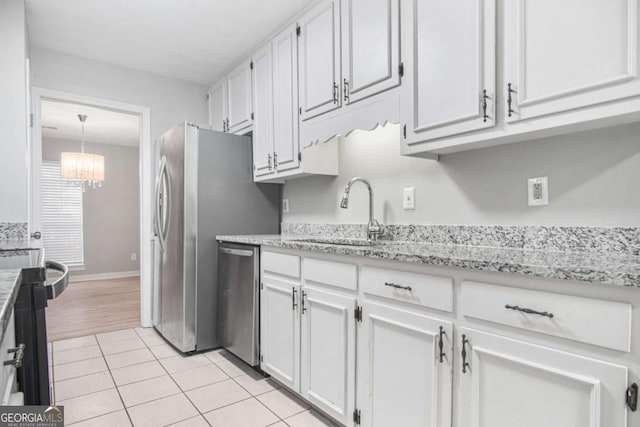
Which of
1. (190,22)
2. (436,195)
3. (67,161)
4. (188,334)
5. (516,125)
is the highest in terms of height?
(190,22)

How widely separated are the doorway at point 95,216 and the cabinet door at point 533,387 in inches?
133

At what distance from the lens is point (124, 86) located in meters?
3.23

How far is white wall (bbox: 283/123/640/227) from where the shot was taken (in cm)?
129

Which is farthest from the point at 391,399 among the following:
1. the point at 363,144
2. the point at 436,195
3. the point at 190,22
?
the point at 190,22

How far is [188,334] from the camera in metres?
2.59

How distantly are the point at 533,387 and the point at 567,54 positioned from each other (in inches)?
40.4

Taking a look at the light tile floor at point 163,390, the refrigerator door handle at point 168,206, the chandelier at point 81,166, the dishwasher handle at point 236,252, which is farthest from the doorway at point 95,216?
the dishwasher handle at point 236,252

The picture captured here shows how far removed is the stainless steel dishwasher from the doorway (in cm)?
153

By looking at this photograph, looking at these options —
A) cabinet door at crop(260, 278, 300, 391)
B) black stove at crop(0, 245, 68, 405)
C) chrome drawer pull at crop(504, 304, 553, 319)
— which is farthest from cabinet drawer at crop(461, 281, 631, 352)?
black stove at crop(0, 245, 68, 405)

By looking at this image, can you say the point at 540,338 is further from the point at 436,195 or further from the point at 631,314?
the point at 436,195

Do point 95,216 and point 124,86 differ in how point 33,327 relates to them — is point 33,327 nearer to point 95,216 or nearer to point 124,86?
point 124,86

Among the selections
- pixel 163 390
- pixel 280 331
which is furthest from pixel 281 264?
pixel 163 390

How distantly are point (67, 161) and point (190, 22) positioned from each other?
3.01 m

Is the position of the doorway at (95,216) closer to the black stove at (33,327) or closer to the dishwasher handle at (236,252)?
the dishwasher handle at (236,252)
